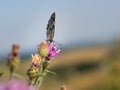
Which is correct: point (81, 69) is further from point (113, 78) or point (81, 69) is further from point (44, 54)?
point (44, 54)

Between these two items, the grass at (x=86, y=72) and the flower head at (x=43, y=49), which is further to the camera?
the grass at (x=86, y=72)

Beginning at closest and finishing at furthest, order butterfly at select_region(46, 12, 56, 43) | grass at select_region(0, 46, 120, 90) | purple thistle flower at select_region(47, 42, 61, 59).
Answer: butterfly at select_region(46, 12, 56, 43) → purple thistle flower at select_region(47, 42, 61, 59) → grass at select_region(0, 46, 120, 90)

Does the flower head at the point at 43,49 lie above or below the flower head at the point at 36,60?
above

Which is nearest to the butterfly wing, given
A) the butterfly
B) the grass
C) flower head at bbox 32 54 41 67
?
the butterfly

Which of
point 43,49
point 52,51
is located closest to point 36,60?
point 43,49

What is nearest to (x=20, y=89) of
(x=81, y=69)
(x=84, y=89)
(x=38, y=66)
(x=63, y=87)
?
(x=63, y=87)

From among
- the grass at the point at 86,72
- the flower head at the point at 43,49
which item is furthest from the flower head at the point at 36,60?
the grass at the point at 86,72

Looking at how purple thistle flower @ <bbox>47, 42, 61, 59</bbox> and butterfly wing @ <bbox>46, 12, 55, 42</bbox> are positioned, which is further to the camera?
purple thistle flower @ <bbox>47, 42, 61, 59</bbox>

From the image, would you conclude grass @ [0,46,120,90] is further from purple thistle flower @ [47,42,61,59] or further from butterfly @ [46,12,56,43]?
butterfly @ [46,12,56,43]

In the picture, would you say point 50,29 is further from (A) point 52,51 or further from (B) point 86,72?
(B) point 86,72

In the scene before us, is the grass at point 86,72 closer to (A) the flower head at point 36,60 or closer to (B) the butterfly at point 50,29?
(A) the flower head at point 36,60

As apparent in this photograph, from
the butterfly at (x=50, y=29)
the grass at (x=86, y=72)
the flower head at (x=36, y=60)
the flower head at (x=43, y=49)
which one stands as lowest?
the grass at (x=86, y=72)
